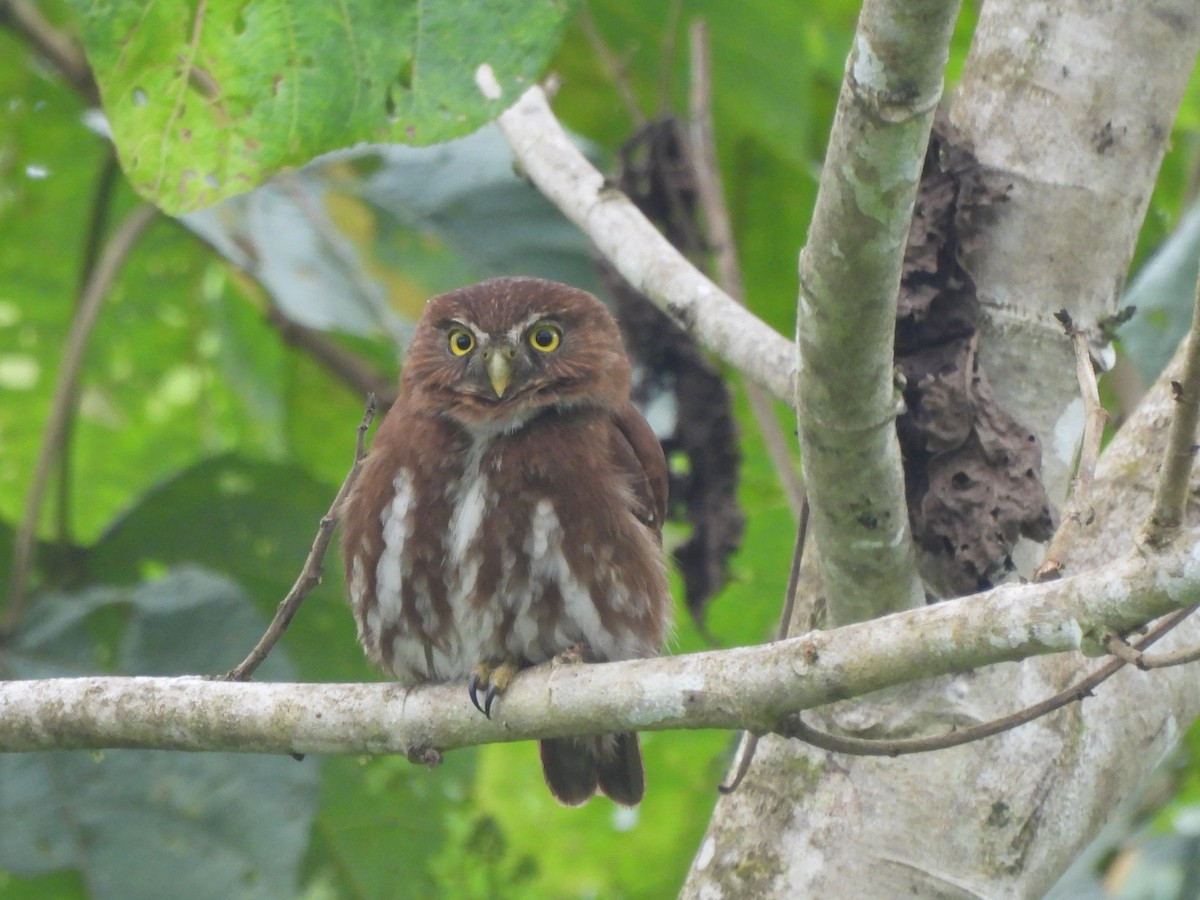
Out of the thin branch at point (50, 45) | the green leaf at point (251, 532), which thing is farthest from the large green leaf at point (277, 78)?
the thin branch at point (50, 45)

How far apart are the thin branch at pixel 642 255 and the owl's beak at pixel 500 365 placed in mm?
386

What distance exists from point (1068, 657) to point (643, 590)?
1065 millimetres

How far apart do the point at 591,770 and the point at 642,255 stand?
129 centimetres

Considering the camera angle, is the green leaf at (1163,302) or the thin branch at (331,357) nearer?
the green leaf at (1163,302)

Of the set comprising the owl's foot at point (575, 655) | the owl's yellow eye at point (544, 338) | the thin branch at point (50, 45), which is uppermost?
the thin branch at point (50, 45)

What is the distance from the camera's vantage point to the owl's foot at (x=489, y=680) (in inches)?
113

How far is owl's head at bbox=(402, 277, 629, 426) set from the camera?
148 inches

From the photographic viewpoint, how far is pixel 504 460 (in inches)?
140

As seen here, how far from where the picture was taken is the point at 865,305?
7.36ft

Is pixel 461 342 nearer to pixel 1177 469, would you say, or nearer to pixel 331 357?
pixel 331 357

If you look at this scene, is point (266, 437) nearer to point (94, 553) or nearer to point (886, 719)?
point (94, 553)

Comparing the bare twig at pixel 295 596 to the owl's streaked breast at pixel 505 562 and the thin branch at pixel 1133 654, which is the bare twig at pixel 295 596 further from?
the thin branch at pixel 1133 654

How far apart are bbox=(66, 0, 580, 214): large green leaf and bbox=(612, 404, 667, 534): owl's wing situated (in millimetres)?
981

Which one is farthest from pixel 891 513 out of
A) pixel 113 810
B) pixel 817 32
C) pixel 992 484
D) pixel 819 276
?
pixel 817 32
